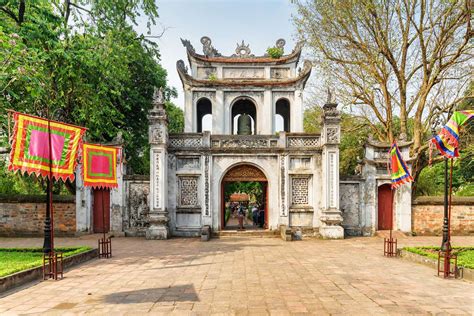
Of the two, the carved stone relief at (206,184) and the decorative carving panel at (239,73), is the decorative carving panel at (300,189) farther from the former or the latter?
the decorative carving panel at (239,73)

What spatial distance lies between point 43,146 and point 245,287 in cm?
573

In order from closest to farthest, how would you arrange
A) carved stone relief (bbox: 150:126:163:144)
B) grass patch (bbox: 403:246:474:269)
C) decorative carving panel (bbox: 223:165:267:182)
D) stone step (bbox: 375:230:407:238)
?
grass patch (bbox: 403:246:474:269)
carved stone relief (bbox: 150:126:163:144)
stone step (bbox: 375:230:407:238)
decorative carving panel (bbox: 223:165:267:182)

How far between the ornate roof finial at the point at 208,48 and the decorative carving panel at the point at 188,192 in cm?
748

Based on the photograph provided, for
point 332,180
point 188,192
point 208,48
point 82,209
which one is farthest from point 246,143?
point 82,209

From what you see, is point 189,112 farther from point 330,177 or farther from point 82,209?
point 330,177

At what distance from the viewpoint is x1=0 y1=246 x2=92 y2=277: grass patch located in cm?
753

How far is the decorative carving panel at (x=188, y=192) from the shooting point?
15.6 meters

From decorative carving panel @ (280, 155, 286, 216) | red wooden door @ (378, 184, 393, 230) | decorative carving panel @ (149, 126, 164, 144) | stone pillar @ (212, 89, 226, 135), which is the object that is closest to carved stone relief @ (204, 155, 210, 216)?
decorative carving panel @ (149, 126, 164, 144)

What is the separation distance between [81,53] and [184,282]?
26.5ft

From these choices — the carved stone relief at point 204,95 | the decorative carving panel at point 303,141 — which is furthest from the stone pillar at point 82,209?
the decorative carving panel at point 303,141

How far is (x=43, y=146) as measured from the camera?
7.78m

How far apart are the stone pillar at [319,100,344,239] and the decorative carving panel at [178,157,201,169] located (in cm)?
591

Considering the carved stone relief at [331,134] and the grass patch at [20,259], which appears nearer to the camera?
the grass patch at [20,259]

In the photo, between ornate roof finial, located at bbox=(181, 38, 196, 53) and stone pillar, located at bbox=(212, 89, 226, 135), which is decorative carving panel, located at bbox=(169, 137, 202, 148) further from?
ornate roof finial, located at bbox=(181, 38, 196, 53)
